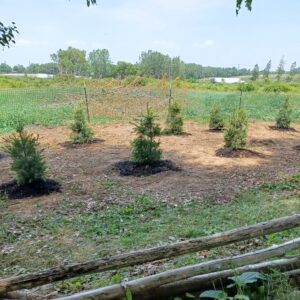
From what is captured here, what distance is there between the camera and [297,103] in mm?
19703

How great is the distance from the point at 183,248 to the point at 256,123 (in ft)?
39.5

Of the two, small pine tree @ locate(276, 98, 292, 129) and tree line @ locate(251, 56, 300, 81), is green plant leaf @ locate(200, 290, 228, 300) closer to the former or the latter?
small pine tree @ locate(276, 98, 292, 129)

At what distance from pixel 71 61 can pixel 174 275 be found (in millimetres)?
36491

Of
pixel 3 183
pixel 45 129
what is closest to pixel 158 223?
pixel 3 183

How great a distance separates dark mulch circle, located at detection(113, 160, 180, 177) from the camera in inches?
274

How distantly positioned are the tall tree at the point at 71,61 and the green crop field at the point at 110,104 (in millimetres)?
13304

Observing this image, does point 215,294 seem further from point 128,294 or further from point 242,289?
point 128,294

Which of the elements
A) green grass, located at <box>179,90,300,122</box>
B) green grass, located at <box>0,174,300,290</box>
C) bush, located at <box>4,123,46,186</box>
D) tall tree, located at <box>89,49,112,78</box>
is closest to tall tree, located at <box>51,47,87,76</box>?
tall tree, located at <box>89,49,112,78</box>

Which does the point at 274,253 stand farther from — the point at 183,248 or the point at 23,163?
the point at 23,163

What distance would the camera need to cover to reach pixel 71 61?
36031mm

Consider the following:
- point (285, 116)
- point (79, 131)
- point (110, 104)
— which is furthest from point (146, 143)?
point (110, 104)

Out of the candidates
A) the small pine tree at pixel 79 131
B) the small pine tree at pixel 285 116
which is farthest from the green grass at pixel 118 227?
the small pine tree at pixel 285 116

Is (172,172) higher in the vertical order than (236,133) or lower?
lower

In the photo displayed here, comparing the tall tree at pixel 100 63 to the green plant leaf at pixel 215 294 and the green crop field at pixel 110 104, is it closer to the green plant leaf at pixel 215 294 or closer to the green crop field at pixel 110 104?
the green crop field at pixel 110 104
